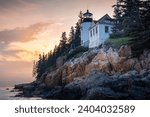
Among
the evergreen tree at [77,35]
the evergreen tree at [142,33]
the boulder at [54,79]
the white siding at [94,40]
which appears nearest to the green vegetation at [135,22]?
the evergreen tree at [142,33]

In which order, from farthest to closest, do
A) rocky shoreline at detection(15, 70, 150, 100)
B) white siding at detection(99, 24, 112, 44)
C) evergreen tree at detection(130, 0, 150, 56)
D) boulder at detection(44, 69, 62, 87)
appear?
1. white siding at detection(99, 24, 112, 44)
2. boulder at detection(44, 69, 62, 87)
3. evergreen tree at detection(130, 0, 150, 56)
4. rocky shoreline at detection(15, 70, 150, 100)

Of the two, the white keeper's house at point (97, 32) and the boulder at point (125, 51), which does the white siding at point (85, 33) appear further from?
the boulder at point (125, 51)

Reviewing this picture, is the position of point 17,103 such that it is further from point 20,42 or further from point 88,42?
point 88,42

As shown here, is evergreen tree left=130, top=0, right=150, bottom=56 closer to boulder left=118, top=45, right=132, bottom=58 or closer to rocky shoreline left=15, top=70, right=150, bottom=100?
boulder left=118, top=45, right=132, bottom=58

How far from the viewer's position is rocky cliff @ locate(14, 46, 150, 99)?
819 centimetres

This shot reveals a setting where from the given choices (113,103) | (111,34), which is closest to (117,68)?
(111,34)

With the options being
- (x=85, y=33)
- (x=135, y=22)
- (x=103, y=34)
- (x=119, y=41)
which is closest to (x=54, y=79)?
(x=103, y=34)

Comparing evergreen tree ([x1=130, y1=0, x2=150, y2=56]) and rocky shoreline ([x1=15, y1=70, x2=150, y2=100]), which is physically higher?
evergreen tree ([x1=130, y1=0, x2=150, y2=56])

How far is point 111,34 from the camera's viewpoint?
14.2m

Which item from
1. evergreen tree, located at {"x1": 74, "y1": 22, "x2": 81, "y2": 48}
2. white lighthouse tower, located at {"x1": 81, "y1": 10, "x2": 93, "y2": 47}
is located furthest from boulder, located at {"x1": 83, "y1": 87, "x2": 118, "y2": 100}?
evergreen tree, located at {"x1": 74, "y1": 22, "x2": 81, "y2": 48}

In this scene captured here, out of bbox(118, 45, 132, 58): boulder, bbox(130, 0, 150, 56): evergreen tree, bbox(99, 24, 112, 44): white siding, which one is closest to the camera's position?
bbox(130, 0, 150, 56): evergreen tree

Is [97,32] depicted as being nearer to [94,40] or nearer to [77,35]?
[94,40]

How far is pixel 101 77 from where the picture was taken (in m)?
9.55

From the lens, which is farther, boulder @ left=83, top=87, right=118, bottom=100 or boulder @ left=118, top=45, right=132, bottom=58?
boulder @ left=118, top=45, right=132, bottom=58
